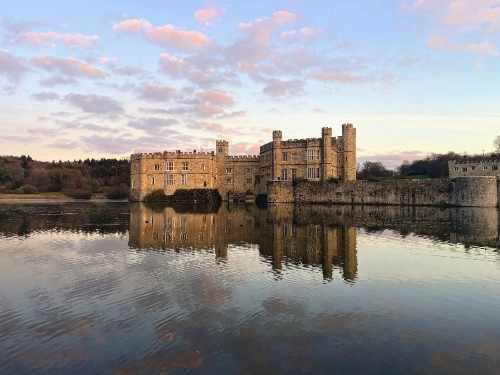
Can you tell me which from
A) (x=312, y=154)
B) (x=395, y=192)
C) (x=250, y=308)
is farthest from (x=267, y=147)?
(x=250, y=308)

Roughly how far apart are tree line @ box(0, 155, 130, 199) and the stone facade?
206ft

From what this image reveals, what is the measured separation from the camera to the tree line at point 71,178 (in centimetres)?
8194

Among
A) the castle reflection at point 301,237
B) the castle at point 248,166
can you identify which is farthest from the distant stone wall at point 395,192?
the castle reflection at point 301,237

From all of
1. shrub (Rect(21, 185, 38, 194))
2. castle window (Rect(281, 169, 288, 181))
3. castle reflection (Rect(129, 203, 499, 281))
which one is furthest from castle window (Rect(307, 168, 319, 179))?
shrub (Rect(21, 185, 38, 194))

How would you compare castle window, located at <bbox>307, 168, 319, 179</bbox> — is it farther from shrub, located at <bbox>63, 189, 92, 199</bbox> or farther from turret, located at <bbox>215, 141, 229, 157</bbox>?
shrub, located at <bbox>63, 189, 92, 199</bbox>

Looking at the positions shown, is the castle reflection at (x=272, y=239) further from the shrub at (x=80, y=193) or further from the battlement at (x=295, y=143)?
the shrub at (x=80, y=193)

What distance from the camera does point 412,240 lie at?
19391 millimetres

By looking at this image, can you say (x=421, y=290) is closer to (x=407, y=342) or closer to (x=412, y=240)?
(x=407, y=342)

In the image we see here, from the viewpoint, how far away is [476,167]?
2579 inches

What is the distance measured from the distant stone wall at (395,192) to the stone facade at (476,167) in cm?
2373

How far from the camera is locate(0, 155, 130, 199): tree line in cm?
8194

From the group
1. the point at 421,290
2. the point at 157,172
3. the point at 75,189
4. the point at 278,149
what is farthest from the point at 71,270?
the point at 75,189

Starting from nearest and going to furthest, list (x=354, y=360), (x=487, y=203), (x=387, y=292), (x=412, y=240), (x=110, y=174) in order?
(x=354, y=360)
(x=387, y=292)
(x=412, y=240)
(x=487, y=203)
(x=110, y=174)

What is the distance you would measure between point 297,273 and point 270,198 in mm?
39977
